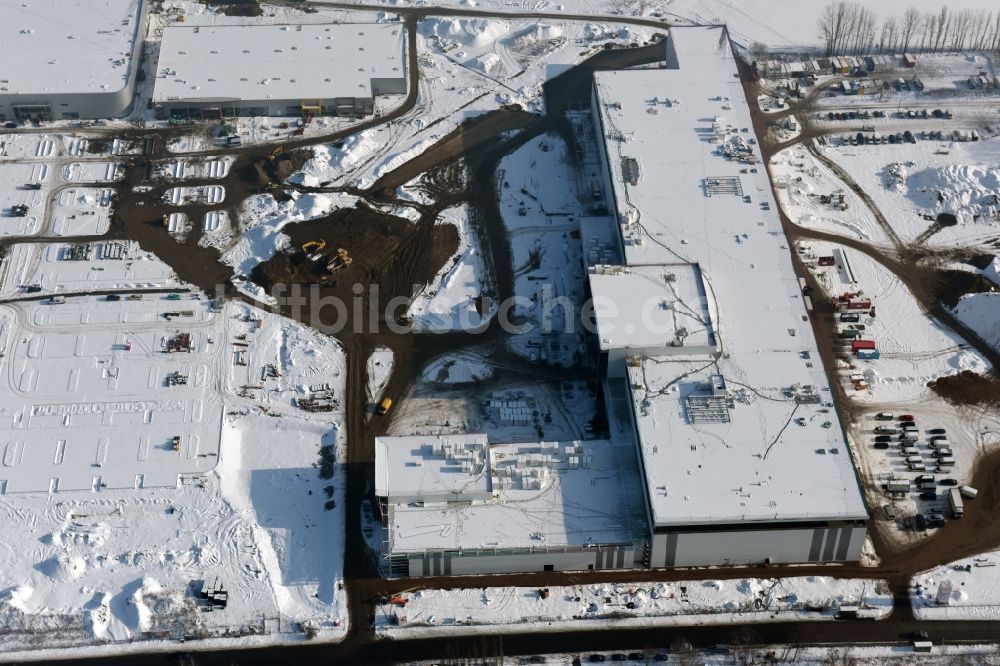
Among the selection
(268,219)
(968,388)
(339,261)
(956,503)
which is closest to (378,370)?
(339,261)

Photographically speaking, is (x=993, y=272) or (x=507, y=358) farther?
(x=993, y=272)

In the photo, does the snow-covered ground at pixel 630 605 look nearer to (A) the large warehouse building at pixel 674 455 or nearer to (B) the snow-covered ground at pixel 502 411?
(A) the large warehouse building at pixel 674 455

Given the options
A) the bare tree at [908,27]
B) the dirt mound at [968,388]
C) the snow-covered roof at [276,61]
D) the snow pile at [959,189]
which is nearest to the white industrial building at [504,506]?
the dirt mound at [968,388]

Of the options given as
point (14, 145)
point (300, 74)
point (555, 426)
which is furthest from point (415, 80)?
point (555, 426)

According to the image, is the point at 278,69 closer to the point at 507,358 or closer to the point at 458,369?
the point at 458,369

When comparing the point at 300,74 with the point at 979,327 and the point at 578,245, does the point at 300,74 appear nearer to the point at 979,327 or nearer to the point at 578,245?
the point at 578,245

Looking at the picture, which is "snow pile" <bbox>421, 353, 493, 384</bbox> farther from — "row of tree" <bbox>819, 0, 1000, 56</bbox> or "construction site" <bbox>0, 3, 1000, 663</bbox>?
"row of tree" <bbox>819, 0, 1000, 56</bbox>
